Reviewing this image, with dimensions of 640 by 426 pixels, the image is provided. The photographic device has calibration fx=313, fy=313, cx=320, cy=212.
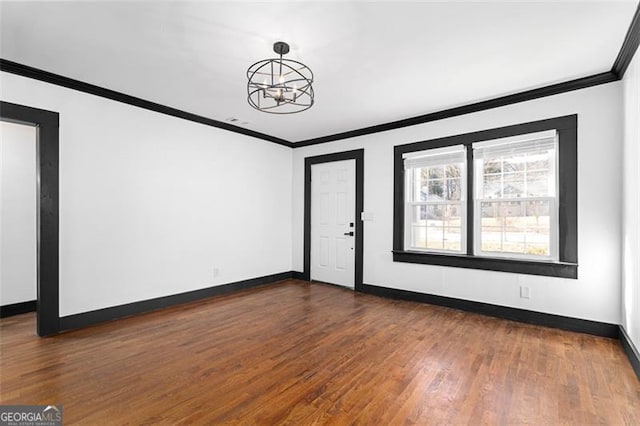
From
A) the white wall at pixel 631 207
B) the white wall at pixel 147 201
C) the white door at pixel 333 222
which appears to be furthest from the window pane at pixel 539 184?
the white wall at pixel 147 201

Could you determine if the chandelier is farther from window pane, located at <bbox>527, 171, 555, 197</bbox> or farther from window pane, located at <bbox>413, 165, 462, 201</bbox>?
window pane, located at <bbox>527, 171, 555, 197</bbox>

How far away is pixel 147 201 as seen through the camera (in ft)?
13.4

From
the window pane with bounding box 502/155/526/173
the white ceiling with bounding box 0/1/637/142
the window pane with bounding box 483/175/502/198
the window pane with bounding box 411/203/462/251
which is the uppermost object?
the white ceiling with bounding box 0/1/637/142

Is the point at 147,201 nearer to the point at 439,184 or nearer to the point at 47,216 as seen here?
the point at 47,216

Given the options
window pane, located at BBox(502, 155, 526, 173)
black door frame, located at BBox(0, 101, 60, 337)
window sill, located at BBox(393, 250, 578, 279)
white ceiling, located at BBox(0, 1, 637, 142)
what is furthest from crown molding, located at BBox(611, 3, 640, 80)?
black door frame, located at BBox(0, 101, 60, 337)

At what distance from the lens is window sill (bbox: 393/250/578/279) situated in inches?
138

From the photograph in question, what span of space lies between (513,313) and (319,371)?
2671 millimetres

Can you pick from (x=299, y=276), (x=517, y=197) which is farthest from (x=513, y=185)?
(x=299, y=276)

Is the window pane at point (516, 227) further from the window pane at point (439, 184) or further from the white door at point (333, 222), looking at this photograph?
the white door at point (333, 222)

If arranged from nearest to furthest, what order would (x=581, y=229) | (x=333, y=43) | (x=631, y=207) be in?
1. (x=333, y=43)
2. (x=631, y=207)
3. (x=581, y=229)

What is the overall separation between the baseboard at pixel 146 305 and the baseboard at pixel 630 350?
473 cm

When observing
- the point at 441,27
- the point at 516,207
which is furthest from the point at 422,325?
the point at 441,27

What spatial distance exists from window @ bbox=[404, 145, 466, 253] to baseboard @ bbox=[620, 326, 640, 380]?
175cm

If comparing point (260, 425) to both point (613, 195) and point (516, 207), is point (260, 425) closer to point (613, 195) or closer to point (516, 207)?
point (516, 207)
